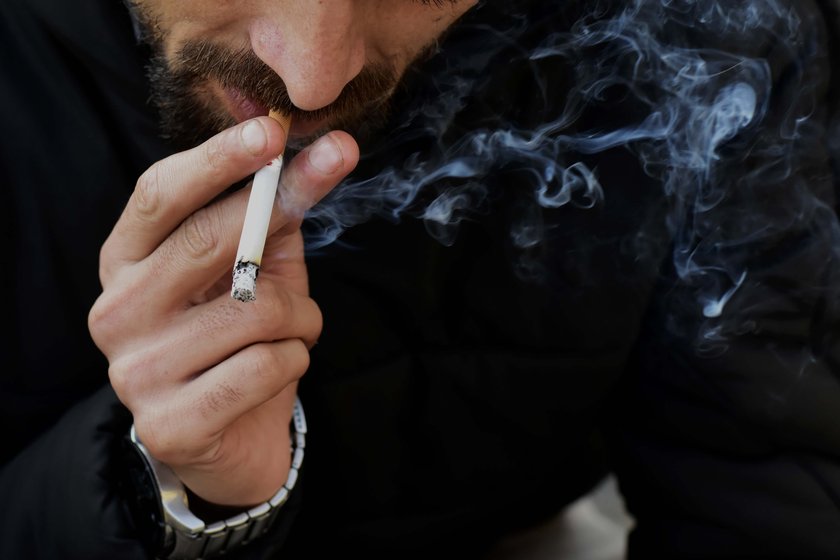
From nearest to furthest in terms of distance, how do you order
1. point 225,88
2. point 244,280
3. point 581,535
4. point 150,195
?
point 244,280
point 150,195
point 225,88
point 581,535

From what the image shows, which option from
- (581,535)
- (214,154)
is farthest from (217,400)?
(581,535)

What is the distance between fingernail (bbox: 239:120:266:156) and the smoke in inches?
20.5

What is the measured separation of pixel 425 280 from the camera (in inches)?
66.4

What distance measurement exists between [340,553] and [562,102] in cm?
109

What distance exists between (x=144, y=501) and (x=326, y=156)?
731 millimetres

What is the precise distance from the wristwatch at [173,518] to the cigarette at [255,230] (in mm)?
503

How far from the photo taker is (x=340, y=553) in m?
1.89

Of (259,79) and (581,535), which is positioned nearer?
(259,79)

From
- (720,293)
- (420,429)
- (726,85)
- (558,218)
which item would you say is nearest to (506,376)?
(420,429)

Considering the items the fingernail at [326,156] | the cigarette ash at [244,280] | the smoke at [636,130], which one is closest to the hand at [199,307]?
the fingernail at [326,156]

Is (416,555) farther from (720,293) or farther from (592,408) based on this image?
Result: (720,293)

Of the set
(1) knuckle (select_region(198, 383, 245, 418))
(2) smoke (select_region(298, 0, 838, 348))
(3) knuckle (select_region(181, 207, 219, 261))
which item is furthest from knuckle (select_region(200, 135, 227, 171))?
(2) smoke (select_region(298, 0, 838, 348))

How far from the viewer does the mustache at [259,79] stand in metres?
1.24

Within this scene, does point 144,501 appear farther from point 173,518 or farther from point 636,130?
point 636,130
